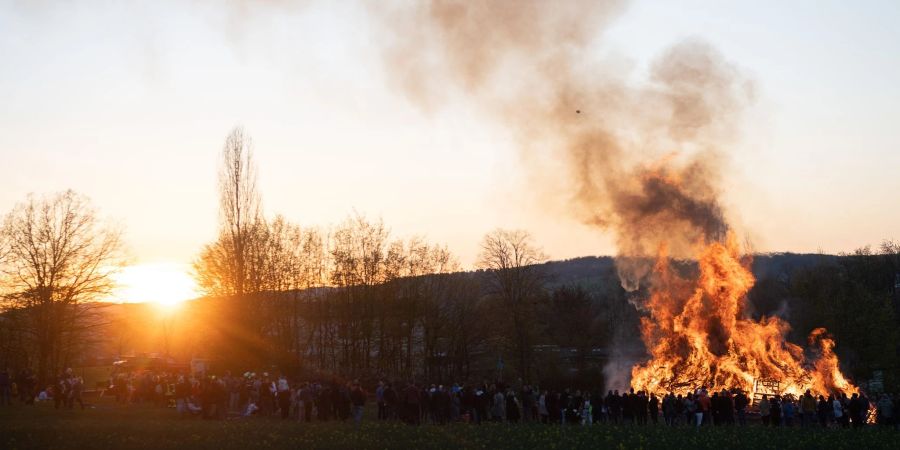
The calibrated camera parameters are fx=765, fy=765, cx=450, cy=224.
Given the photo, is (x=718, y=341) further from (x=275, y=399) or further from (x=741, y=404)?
(x=275, y=399)

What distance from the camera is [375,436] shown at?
25.3 metres

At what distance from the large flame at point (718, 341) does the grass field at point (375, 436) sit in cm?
981

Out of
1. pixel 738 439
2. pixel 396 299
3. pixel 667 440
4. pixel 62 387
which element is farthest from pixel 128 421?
pixel 396 299

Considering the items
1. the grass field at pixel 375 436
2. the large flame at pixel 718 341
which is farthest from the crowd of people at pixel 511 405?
the large flame at pixel 718 341

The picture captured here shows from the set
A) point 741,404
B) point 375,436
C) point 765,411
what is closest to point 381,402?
point 375,436

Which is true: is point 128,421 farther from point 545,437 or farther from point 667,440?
point 667,440

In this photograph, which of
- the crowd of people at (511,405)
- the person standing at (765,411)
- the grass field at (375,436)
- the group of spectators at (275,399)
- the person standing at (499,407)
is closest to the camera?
the grass field at (375,436)

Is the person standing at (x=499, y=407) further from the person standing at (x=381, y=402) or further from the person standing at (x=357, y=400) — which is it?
the person standing at (x=357, y=400)

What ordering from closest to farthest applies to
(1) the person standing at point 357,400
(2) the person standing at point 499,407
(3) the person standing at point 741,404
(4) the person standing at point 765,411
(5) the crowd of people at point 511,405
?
1. (1) the person standing at point 357,400
2. (5) the crowd of people at point 511,405
3. (4) the person standing at point 765,411
4. (3) the person standing at point 741,404
5. (2) the person standing at point 499,407

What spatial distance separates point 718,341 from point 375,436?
73.9ft

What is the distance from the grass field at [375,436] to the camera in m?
22.7

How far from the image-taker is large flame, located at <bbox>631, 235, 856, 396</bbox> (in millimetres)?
38219

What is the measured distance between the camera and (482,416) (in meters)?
33.3

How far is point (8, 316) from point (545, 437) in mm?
38365
